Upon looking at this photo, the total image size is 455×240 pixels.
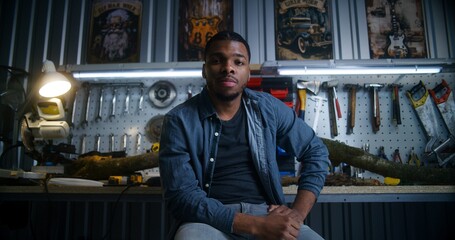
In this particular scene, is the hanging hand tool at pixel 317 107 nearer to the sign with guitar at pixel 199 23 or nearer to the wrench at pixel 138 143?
the sign with guitar at pixel 199 23

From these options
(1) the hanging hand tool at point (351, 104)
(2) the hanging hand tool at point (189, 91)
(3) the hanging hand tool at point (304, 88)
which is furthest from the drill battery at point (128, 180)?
(1) the hanging hand tool at point (351, 104)

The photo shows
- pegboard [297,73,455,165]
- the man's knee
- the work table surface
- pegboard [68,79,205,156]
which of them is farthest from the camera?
pegboard [68,79,205,156]

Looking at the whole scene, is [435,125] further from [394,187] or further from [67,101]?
[67,101]

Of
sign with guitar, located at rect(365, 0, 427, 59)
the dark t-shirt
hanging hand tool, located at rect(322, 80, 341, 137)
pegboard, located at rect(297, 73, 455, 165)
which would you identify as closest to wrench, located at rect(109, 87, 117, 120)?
the dark t-shirt

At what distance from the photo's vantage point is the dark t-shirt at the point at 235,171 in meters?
1.46

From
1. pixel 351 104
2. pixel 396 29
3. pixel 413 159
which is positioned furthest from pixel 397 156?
pixel 396 29

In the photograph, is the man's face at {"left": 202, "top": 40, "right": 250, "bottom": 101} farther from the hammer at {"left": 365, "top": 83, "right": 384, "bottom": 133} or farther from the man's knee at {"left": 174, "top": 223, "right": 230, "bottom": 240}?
the hammer at {"left": 365, "top": 83, "right": 384, "bottom": 133}

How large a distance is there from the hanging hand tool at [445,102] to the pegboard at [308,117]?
5cm

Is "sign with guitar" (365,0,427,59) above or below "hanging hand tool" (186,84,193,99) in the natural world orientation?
above

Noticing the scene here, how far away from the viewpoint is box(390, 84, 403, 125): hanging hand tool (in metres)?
2.58

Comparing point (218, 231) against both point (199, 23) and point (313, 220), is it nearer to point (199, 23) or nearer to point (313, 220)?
point (313, 220)

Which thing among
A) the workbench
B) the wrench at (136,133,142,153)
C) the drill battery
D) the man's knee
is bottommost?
the workbench

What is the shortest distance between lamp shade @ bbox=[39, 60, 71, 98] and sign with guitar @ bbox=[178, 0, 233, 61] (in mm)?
974

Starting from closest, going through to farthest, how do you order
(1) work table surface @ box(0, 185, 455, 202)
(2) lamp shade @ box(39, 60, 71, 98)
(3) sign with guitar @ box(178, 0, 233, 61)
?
(1) work table surface @ box(0, 185, 455, 202) < (2) lamp shade @ box(39, 60, 71, 98) < (3) sign with guitar @ box(178, 0, 233, 61)
